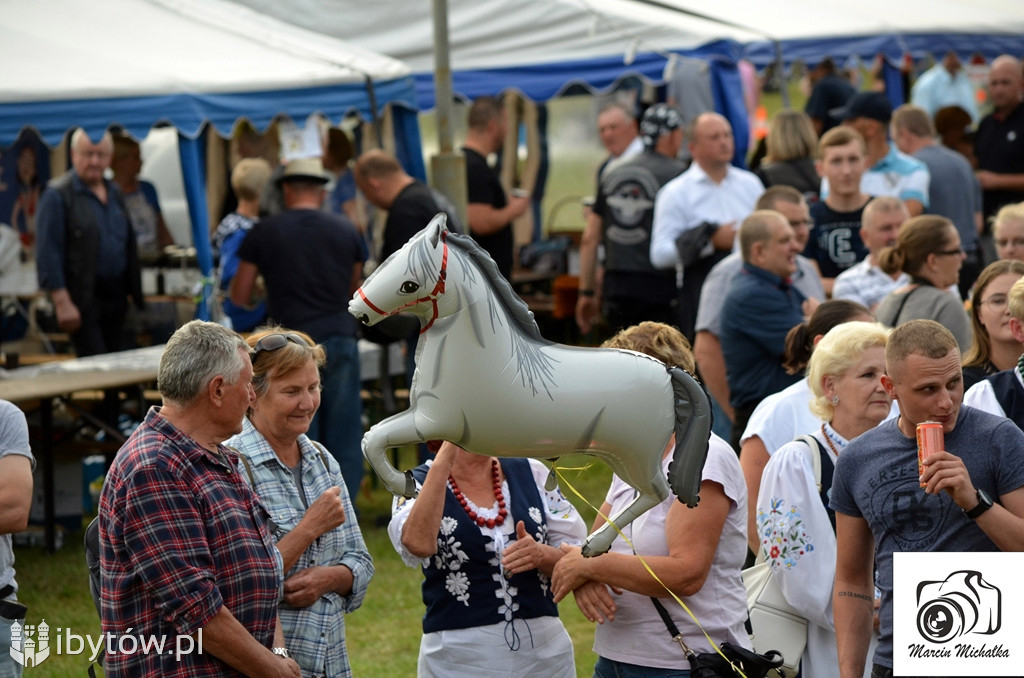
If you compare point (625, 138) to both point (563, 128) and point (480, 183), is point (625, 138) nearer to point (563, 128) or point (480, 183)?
point (480, 183)

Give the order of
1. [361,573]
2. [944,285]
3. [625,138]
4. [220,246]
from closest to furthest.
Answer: [361,573] → [944,285] → [220,246] → [625,138]

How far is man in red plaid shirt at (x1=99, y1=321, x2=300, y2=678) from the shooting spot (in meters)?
2.76

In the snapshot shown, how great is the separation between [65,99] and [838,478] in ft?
17.5

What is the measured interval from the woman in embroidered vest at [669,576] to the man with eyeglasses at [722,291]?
2695 millimetres

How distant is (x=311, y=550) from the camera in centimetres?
328

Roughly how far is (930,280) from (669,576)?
8.15ft

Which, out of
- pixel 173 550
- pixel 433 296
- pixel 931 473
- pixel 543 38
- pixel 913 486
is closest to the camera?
pixel 433 296

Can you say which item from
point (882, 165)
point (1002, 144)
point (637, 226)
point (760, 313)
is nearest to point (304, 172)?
point (637, 226)

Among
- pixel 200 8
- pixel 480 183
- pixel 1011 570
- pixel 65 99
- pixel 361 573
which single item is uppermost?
pixel 200 8

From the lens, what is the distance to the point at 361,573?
3.38m

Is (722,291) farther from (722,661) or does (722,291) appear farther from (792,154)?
(722,661)

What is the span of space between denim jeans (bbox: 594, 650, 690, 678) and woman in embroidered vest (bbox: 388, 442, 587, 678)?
138 mm

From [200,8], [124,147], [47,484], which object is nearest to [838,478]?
[47,484]

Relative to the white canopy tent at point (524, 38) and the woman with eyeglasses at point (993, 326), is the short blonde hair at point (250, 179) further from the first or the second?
the woman with eyeglasses at point (993, 326)
